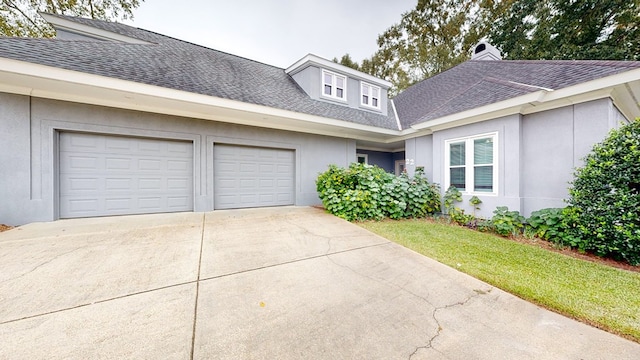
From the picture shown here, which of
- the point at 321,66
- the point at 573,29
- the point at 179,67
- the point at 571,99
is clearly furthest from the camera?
the point at 573,29

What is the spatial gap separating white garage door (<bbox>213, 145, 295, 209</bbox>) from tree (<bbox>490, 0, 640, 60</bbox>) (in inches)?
676

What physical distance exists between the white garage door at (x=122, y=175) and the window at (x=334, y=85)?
18.0ft

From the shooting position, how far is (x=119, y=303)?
224 centimetres

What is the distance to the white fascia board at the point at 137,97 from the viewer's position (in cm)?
435

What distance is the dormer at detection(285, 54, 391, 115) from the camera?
344 inches

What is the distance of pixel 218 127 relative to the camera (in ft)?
22.3

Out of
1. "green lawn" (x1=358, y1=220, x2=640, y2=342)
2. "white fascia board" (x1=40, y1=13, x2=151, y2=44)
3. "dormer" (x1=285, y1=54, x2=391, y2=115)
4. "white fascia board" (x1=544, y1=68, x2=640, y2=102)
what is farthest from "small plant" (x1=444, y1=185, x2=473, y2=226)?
"white fascia board" (x1=40, y1=13, x2=151, y2=44)

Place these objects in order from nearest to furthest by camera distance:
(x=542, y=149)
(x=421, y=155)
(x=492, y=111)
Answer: (x=542, y=149)
(x=492, y=111)
(x=421, y=155)

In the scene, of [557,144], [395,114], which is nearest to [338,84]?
[395,114]

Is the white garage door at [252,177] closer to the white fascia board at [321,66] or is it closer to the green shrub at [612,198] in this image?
the white fascia board at [321,66]

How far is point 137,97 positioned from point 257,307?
572 cm

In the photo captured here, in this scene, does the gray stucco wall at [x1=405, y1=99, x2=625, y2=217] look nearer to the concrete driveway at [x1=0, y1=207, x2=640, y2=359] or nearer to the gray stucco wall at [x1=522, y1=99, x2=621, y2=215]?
the gray stucco wall at [x1=522, y1=99, x2=621, y2=215]

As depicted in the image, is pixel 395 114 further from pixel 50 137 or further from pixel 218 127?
pixel 50 137

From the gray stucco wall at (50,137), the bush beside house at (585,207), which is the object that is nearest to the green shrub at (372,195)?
the bush beside house at (585,207)
